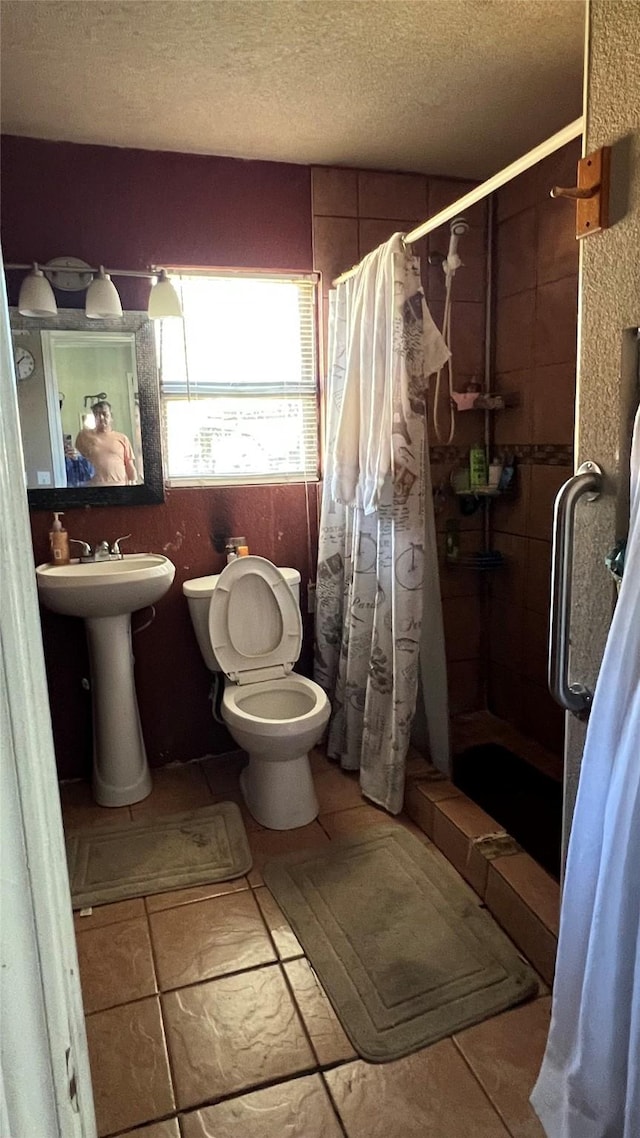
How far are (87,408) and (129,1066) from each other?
2.00 metres

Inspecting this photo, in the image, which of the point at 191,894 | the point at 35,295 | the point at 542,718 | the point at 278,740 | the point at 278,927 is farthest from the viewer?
the point at 542,718

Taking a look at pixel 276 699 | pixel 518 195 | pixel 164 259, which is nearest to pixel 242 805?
pixel 276 699

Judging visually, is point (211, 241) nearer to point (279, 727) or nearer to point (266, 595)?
point (266, 595)

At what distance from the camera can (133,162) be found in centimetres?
246

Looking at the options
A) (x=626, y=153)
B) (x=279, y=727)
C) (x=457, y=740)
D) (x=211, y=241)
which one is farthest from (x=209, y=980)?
(x=211, y=241)

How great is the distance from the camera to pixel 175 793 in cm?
264

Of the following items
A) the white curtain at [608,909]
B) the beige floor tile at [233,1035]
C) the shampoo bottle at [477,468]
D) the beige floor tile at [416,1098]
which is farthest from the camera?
the shampoo bottle at [477,468]

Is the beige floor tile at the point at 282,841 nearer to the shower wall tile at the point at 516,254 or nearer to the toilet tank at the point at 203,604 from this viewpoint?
the toilet tank at the point at 203,604

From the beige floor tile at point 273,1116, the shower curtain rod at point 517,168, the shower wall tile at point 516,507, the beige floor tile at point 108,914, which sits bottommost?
the beige floor tile at point 273,1116

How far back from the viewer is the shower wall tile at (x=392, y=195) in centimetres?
268

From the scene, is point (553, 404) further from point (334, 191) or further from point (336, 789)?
point (336, 789)

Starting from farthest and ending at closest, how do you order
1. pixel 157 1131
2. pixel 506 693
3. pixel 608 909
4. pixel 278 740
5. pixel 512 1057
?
pixel 506 693, pixel 278 740, pixel 512 1057, pixel 157 1131, pixel 608 909

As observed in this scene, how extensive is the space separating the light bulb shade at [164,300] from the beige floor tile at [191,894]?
6.27ft

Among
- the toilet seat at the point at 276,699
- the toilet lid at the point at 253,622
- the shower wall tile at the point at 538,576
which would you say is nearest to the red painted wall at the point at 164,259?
the toilet lid at the point at 253,622
